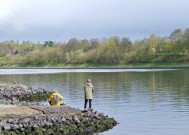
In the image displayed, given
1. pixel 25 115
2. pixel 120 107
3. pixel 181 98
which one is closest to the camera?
pixel 25 115

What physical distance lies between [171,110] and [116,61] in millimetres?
156301

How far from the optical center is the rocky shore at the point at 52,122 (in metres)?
25.7

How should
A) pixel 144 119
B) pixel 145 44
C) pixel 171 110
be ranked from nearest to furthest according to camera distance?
pixel 144 119 < pixel 171 110 < pixel 145 44

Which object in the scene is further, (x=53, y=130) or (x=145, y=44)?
(x=145, y=44)

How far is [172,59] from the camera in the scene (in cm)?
17388

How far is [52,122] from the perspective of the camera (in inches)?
1063

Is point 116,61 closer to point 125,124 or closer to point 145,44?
point 145,44

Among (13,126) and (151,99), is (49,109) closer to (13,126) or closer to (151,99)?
(13,126)

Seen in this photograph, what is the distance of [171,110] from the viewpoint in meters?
34.7

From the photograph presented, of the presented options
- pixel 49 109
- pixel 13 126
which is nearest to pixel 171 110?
pixel 49 109

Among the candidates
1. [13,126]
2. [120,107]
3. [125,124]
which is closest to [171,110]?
[120,107]

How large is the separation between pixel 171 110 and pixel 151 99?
8760mm

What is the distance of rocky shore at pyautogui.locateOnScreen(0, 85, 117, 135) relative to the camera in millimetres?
25688

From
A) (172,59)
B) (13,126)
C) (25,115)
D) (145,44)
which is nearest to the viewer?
(13,126)
